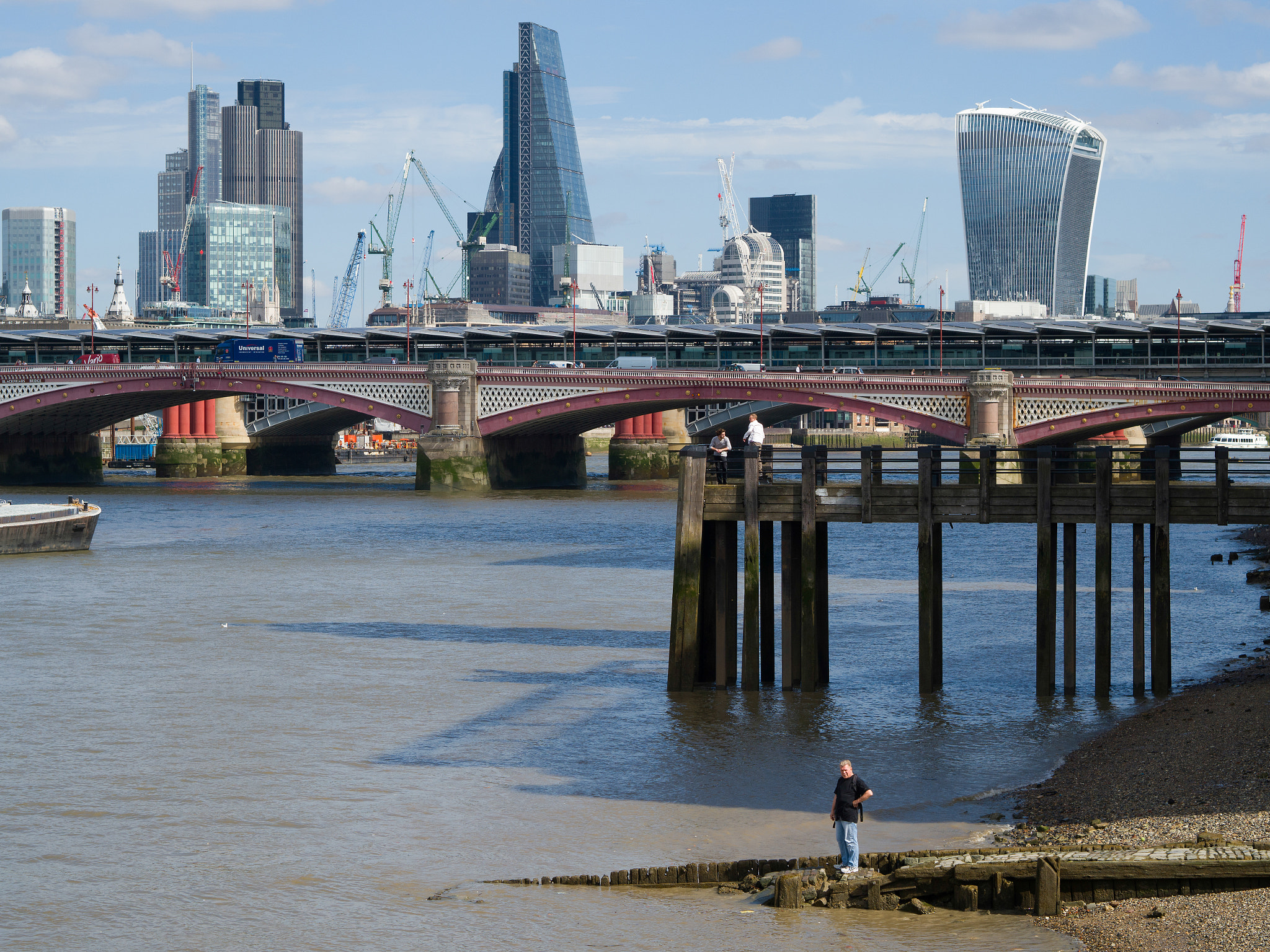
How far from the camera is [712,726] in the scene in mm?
26219

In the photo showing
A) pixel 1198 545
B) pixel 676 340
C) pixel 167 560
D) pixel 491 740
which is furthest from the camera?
pixel 676 340

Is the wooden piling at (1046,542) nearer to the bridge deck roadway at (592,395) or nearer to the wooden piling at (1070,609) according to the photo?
the wooden piling at (1070,609)

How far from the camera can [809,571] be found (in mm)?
27281

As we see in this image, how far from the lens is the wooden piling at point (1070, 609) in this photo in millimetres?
27250

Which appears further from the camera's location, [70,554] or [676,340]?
[676,340]

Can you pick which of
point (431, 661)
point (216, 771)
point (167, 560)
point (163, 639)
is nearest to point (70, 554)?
point (167, 560)

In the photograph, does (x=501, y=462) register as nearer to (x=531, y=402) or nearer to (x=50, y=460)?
(x=531, y=402)

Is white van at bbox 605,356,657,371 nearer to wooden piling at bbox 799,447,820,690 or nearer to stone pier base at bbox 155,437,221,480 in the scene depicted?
stone pier base at bbox 155,437,221,480

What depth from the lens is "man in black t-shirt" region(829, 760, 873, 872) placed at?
679 inches

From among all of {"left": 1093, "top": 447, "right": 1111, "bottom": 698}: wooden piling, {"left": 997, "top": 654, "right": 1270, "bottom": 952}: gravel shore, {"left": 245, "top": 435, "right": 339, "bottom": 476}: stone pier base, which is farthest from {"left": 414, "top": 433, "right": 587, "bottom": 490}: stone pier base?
{"left": 997, "top": 654, "right": 1270, "bottom": 952}: gravel shore

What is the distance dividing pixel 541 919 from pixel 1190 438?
503ft

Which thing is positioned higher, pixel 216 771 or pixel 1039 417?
pixel 1039 417

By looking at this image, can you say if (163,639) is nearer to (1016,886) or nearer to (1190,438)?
(1016,886)

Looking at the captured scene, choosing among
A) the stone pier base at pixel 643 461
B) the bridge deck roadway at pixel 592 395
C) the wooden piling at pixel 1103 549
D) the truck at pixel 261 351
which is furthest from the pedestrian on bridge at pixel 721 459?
the truck at pixel 261 351
